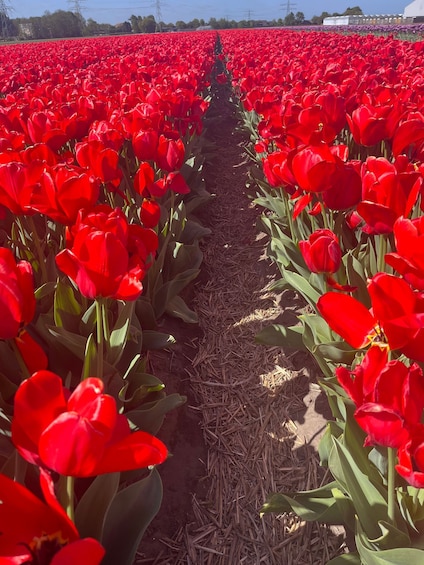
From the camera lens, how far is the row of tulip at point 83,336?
0.77 m

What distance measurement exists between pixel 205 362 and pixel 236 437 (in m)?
0.59

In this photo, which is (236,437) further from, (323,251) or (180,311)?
(323,251)

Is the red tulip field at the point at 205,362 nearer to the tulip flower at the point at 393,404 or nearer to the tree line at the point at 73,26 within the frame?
the tulip flower at the point at 393,404

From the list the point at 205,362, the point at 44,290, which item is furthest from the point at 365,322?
the point at 205,362

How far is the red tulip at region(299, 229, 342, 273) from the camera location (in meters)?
1.65

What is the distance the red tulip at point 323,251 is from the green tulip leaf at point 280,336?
78cm

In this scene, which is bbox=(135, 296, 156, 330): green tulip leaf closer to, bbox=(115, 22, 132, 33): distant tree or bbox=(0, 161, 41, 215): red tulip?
bbox=(0, 161, 41, 215): red tulip

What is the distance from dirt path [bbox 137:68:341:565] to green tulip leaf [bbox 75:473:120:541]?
0.72m

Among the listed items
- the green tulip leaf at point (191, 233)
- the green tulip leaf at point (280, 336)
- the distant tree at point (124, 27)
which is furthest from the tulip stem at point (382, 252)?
the distant tree at point (124, 27)

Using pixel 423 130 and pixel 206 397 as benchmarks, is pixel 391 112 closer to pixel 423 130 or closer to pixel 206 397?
pixel 423 130

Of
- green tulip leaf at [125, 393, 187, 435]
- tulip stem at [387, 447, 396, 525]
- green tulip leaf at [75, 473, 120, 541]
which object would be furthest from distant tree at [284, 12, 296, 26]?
green tulip leaf at [75, 473, 120, 541]

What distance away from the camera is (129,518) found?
128 centimetres

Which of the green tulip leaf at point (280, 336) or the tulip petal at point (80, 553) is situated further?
the green tulip leaf at point (280, 336)

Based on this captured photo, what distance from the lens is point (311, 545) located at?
6.03 feet
